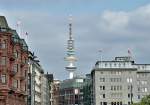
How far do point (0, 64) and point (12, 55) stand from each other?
611 cm

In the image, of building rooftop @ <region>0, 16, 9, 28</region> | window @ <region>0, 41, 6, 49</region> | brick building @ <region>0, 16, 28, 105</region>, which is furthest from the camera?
building rooftop @ <region>0, 16, 9, 28</region>

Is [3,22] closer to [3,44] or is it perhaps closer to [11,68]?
[3,44]

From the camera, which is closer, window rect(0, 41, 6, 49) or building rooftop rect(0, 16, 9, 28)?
window rect(0, 41, 6, 49)

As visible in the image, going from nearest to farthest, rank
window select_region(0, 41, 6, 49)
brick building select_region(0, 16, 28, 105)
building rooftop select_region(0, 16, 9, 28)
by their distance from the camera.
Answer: brick building select_region(0, 16, 28, 105)
window select_region(0, 41, 6, 49)
building rooftop select_region(0, 16, 9, 28)

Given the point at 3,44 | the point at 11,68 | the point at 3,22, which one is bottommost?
the point at 11,68

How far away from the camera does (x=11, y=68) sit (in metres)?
120

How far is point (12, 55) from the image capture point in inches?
4722

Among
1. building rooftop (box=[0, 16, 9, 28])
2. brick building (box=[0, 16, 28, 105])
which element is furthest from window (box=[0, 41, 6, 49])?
building rooftop (box=[0, 16, 9, 28])

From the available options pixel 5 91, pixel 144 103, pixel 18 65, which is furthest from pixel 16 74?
pixel 144 103

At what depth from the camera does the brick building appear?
377ft

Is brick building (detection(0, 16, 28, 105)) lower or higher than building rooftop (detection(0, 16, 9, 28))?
lower

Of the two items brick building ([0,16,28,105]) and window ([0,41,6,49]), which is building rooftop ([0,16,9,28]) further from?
window ([0,41,6,49])

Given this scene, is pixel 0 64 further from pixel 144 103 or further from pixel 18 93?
pixel 144 103

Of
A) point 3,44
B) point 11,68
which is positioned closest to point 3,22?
point 3,44
